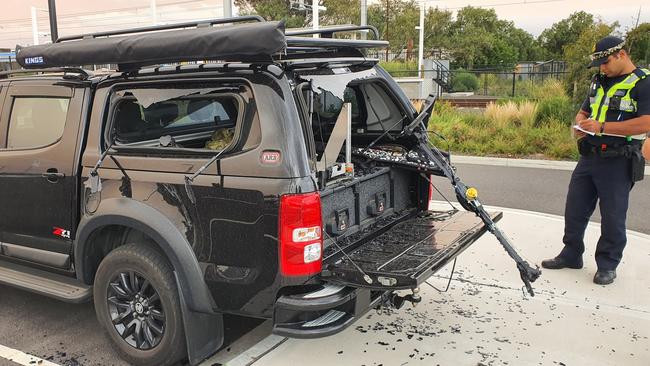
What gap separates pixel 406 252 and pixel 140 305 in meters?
1.63

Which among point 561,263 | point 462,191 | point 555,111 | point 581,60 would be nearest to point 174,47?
point 462,191

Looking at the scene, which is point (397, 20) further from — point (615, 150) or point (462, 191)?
point (462, 191)

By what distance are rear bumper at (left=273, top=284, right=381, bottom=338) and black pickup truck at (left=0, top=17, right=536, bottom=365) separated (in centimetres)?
1

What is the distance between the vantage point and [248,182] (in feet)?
9.46

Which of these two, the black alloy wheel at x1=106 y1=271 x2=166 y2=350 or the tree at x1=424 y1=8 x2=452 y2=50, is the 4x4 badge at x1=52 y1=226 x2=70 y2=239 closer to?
the black alloy wheel at x1=106 y1=271 x2=166 y2=350

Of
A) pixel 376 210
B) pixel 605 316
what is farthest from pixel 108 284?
pixel 605 316

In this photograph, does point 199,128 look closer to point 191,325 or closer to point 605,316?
point 191,325

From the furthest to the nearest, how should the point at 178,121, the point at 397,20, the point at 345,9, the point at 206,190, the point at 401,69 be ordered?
1. the point at 397,20
2. the point at 345,9
3. the point at 401,69
4. the point at 178,121
5. the point at 206,190

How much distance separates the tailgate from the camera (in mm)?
2924

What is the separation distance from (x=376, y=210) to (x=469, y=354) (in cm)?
112

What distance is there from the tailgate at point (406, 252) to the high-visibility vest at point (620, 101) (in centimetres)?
136

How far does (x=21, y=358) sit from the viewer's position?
3604 millimetres

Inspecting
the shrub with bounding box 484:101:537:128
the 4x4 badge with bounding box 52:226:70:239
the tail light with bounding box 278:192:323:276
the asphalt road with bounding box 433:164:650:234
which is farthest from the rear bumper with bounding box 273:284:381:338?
the shrub with bounding box 484:101:537:128

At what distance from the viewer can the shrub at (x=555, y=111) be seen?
12.6 metres
